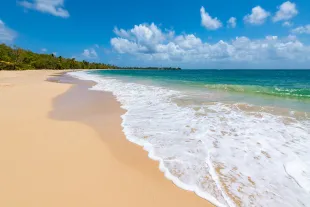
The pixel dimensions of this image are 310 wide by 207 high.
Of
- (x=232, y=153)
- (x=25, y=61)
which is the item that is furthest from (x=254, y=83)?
(x=25, y=61)

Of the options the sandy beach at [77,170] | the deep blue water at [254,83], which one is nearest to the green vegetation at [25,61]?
the deep blue water at [254,83]

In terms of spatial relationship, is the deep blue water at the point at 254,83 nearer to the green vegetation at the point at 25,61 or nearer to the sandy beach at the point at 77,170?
the sandy beach at the point at 77,170

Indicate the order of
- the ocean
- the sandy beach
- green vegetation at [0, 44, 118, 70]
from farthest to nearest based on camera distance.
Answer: green vegetation at [0, 44, 118, 70] < the ocean < the sandy beach

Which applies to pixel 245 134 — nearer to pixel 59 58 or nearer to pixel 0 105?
pixel 0 105

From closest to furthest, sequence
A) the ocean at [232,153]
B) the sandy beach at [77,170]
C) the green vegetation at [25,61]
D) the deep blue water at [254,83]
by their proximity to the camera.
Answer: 1. the sandy beach at [77,170]
2. the ocean at [232,153]
3. the deep blue water at [254,83]
4. the green vegetation at [25,61]

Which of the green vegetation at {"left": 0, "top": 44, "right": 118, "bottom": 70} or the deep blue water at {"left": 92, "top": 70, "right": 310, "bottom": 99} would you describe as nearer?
the deep blue water at {"left": 92, "top": 70, "right": 310, "bottom": 99}

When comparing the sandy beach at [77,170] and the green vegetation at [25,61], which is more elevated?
the green vegetation at [25,61]

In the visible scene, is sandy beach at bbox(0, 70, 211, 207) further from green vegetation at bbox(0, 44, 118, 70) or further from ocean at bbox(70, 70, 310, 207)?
green vegetation at bbox(0, 44, 118, 70)

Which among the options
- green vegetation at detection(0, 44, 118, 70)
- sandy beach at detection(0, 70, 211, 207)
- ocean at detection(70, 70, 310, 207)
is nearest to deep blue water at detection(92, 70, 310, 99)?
ocean at detection(70, 70, 310, 207)

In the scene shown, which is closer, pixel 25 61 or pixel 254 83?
pixel 254 83

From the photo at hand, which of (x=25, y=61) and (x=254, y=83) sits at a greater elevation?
(x=25, y=61)

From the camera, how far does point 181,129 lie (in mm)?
5859

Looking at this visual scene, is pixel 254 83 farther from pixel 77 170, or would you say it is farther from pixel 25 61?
pixel 25 61

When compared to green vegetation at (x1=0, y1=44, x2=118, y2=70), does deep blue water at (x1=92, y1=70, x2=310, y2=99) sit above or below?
below
